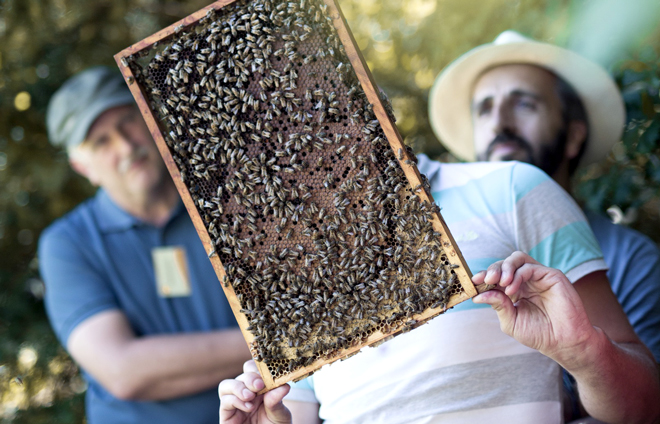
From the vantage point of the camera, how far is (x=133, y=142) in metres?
4.58

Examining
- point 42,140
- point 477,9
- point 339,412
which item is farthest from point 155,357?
point 477,9

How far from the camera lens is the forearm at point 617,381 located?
6.19 feet

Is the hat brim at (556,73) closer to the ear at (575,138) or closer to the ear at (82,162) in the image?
the ear at (575,138)

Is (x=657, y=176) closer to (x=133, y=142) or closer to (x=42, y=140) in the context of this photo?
(x=133, y=142)

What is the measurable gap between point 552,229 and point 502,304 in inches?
23.4

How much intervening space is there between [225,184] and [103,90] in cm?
305

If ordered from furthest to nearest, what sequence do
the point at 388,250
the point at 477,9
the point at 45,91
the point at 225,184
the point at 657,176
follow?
the point at 45,91, the point at 477,9, the point at 657,176, the point at 225,184, the point at 388,250

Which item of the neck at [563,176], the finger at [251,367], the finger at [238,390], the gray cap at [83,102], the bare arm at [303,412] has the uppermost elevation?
the gray cap at [83,102]

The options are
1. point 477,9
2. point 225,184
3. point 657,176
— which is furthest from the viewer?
point 477,9

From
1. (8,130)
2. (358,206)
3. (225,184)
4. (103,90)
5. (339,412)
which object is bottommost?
(339,412)

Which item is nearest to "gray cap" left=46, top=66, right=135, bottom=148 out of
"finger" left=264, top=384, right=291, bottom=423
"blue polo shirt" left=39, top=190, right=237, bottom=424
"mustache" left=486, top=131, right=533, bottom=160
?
"blue polo shirt" left=39, top=190, right=237, bottom=424

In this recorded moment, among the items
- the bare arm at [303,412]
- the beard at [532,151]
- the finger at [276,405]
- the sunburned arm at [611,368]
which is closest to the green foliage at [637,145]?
the beard at [532,151]

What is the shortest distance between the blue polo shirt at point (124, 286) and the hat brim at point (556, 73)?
2.49 m

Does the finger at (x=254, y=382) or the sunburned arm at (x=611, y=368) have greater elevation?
the finger at (x=254, y=382)
